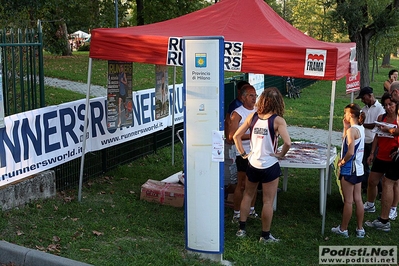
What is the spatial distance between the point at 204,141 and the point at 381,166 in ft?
9.58

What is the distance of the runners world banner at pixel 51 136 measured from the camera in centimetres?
651

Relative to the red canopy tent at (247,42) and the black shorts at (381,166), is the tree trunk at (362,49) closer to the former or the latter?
the red canopy tent at (247,42)

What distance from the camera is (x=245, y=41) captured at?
245 inches

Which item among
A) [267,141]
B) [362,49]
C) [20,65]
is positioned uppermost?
[362,49]

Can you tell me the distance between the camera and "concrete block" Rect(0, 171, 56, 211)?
6.44 metres

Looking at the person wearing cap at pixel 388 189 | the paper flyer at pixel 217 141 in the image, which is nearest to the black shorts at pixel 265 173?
the paper flyer at pixel 217 141

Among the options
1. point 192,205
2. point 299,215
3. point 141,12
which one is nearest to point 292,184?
point 299,215

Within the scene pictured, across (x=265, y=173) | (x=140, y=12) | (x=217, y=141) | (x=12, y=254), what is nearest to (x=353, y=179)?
(x=265, y=173)

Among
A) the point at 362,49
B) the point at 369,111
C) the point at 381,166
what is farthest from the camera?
the point at 362,49

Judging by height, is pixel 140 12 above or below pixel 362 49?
above

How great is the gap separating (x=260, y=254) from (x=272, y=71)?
209cm

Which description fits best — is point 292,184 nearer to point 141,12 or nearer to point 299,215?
point 299,215

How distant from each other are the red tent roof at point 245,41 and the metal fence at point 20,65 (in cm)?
84

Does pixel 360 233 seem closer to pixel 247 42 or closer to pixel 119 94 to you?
pixel 247 42
